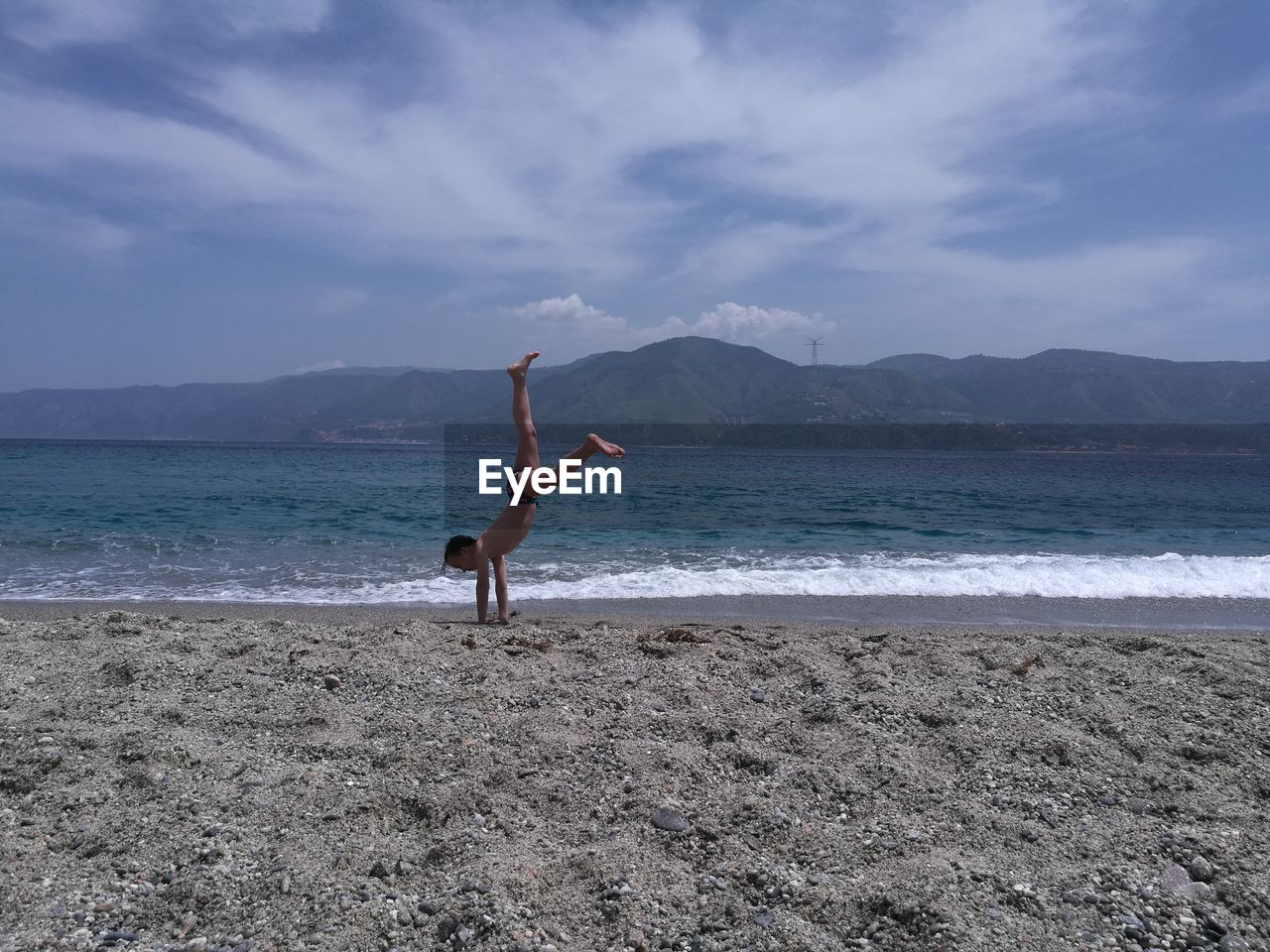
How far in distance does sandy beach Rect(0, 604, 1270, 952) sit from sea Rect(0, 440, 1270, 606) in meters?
4.44

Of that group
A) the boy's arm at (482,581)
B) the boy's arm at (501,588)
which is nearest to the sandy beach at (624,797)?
the boy's arm at (482,581)

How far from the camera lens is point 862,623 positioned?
8.12m

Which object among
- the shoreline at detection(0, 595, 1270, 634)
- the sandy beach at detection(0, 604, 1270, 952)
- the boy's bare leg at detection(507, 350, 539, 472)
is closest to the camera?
the sandy beach at detection(0, 604, 1270, 952)

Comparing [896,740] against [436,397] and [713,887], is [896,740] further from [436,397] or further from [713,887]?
[436,397]

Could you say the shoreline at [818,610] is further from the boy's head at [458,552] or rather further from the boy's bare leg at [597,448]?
the boy's bare leg at [597,448]

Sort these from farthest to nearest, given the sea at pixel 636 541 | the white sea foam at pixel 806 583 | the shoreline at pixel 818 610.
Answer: the sea at pixel 636 541, the white sea foam at pixel 806 583, the shoreline at pixel 818 610

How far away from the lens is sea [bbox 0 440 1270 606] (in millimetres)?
10188

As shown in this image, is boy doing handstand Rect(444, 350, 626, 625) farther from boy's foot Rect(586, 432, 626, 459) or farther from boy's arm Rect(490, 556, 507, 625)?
boy's foot Rect(586, 432, 626, 459)

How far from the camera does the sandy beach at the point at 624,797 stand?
2.67 metres

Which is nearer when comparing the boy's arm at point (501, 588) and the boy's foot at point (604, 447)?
the boy's foot at point (604, 447)

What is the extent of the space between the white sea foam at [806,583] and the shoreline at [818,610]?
0.29 metres

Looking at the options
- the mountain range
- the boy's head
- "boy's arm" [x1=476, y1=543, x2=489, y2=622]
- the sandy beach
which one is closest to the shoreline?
"boy's arm" [x1=476, y1=543, x2=489, y2=622]

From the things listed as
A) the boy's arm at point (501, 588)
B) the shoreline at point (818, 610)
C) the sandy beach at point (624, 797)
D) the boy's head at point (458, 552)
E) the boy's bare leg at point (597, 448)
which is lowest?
the shoreline at point (818, 610)

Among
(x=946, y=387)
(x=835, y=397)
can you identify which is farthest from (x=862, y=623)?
(x=946, y=387)
